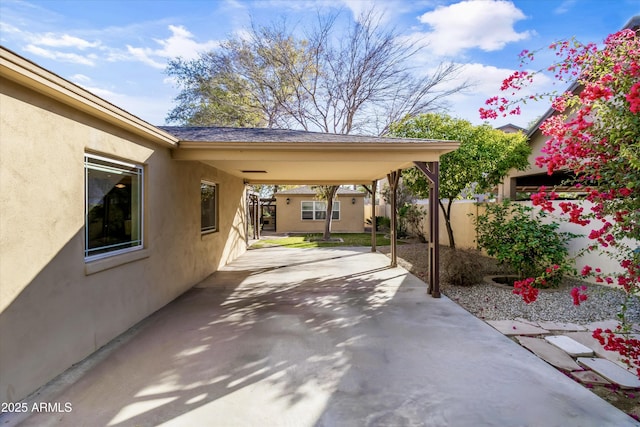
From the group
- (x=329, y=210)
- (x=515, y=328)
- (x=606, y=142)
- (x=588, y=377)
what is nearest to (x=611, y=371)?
(x=588, y=377)

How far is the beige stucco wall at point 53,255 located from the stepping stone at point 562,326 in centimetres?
576

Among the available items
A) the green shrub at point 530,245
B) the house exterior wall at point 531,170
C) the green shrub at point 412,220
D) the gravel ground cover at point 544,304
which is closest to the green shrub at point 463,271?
the gravel ground cover at point 544,304

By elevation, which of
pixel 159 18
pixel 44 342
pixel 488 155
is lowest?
pixel 44 342

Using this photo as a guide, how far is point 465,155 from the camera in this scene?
9273 millimetres

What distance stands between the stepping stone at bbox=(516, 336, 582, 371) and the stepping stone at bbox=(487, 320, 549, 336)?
0.21 meters

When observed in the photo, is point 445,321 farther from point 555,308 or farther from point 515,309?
point 555,308

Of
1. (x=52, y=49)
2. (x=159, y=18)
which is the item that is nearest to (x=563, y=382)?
Answer: (x=159, y=18)

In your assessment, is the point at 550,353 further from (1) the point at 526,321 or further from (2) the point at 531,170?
(2) the point at 531,170

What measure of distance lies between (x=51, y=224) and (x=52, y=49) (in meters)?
12.2

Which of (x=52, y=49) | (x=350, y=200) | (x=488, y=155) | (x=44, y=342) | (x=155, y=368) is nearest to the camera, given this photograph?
(x=44, y=342)

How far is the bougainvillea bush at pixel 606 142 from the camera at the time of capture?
253 centimetres

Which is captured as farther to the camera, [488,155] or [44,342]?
[488,155]

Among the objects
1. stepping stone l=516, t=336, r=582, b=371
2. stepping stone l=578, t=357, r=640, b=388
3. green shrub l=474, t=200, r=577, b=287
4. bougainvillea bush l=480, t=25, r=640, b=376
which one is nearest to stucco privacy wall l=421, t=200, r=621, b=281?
green shrub l=474, t=200, r=577, b=287

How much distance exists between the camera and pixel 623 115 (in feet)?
8.36
